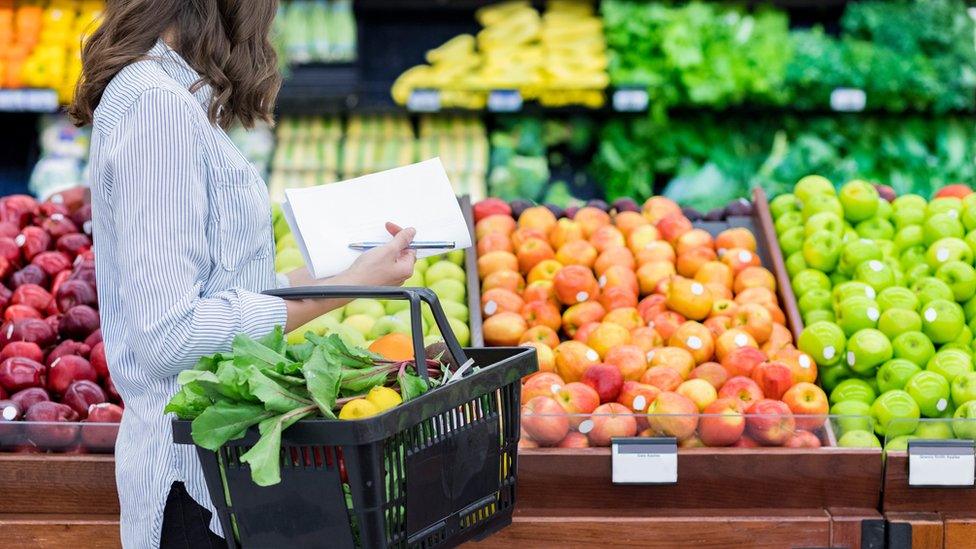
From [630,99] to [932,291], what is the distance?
225 cm

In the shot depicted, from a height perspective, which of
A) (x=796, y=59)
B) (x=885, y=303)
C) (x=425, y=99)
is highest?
(x=796, y=59)

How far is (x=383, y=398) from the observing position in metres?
1.40

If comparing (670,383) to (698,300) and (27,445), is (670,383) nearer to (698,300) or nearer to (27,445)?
(698,300)

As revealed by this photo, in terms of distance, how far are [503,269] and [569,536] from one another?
1.09 meters

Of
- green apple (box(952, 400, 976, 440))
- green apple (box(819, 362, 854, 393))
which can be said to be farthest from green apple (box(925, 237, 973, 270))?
green apple (box(952, 400, 976, 440))

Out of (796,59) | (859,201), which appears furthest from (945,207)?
(796,59)

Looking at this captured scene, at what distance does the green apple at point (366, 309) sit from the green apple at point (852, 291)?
114 cm

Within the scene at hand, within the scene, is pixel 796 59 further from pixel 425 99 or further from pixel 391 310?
pixel 391 310

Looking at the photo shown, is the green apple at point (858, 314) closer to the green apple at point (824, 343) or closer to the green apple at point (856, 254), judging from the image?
the green apple at point (824, 343)

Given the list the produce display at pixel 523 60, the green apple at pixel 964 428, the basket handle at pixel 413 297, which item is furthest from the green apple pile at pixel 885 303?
the produce display at pixel 523 60

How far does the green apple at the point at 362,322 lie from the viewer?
9.37 feet

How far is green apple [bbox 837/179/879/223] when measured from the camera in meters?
3.19

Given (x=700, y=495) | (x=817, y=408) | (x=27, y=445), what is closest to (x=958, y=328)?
(x=817, y=408)

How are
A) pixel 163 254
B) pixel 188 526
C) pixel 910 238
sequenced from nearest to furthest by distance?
1. pixel 163 254
2. pixel 188 526
3. pixel 910 238
